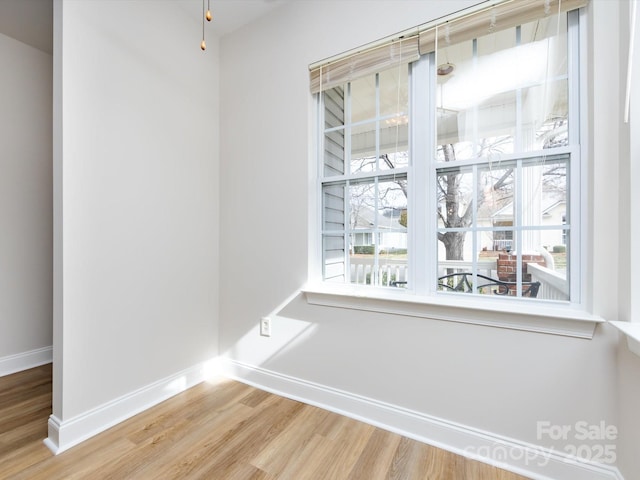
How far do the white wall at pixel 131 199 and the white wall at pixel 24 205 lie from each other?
4.62ft

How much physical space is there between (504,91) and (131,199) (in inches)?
86.0

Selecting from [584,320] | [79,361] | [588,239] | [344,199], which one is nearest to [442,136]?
[344,199]

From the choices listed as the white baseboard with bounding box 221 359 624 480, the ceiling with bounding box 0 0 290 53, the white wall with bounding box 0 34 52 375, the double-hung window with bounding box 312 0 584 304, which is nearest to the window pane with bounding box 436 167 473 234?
the double-hung window with bounding box 312 0 584 304

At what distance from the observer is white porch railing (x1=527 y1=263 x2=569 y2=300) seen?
142 cm

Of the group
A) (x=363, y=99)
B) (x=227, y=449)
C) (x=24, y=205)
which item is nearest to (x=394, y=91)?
(x=363, y=99)

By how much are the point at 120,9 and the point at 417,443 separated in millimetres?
2985

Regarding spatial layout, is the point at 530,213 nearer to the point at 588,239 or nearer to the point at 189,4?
the point at 588,239

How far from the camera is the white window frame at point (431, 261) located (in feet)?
4.44

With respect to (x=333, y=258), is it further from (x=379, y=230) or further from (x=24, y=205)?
(x=24, y=205)

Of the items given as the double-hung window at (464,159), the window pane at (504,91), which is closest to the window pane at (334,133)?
the double-hung window at (464,159)

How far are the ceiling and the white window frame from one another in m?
Result: 0.83

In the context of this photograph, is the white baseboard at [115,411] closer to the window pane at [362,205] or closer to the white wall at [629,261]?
the window pane at [362,205]

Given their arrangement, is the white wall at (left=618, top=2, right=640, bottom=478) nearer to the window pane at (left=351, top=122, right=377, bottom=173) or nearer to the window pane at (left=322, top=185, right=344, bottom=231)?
the window pane at (left=351, top=122, right=377, bottom=173)

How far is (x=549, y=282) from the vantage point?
4.77 feet
